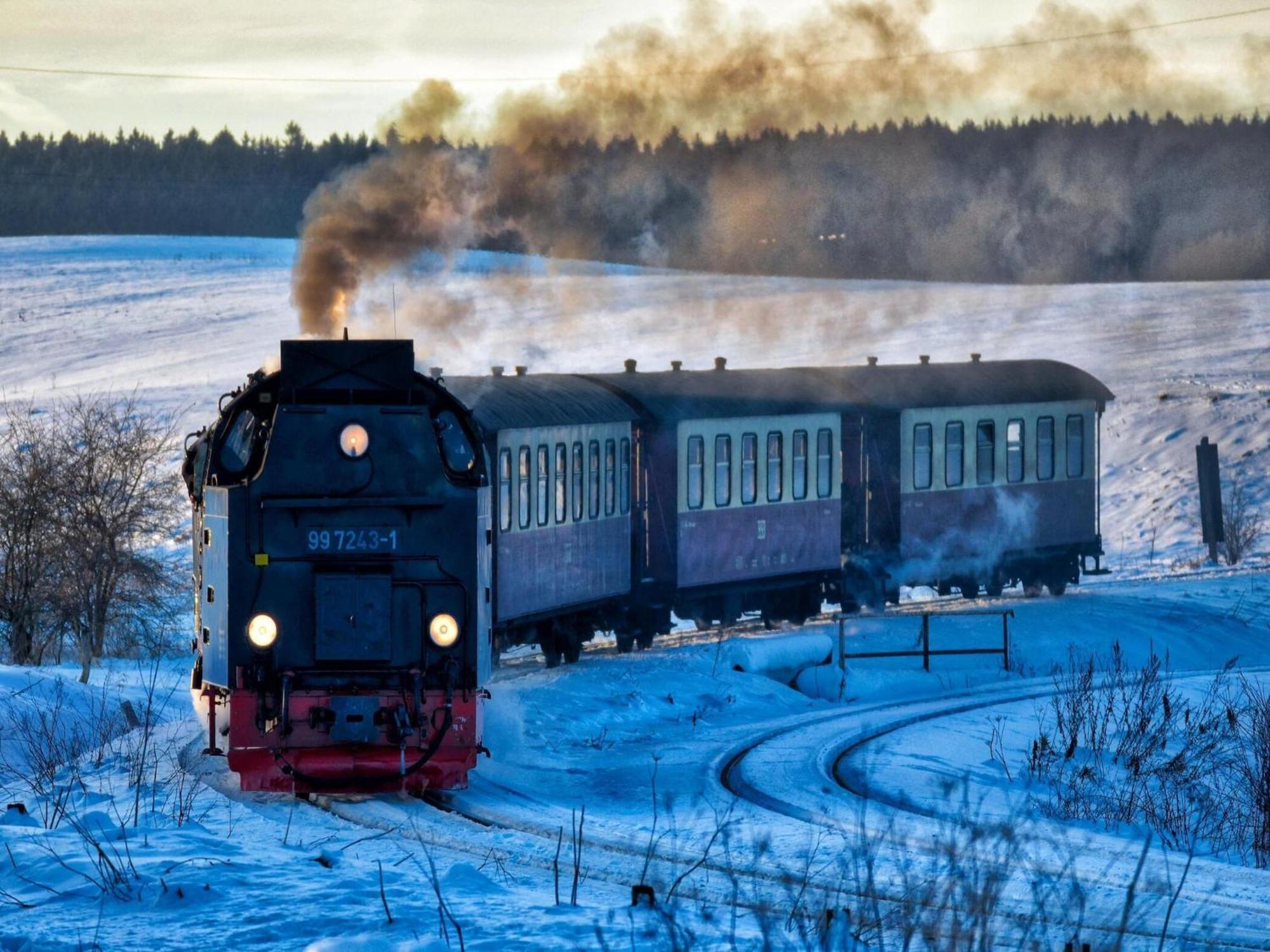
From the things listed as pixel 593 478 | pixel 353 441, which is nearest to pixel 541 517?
pixel 593 478

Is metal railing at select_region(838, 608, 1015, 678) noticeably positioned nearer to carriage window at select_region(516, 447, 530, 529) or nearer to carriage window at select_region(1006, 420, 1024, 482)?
carriage window at select_region(516, 447, 530, 529)

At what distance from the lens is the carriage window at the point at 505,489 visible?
67.3 ft

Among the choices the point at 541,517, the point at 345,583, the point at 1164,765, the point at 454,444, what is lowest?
the point at 1164,765

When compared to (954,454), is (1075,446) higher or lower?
higher

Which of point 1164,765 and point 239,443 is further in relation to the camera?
point 1164,765

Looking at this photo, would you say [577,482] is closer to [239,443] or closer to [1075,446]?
[239,443]

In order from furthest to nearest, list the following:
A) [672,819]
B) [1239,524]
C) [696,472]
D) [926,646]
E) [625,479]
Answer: [1239,524]
[696,472]
[625,479]
[926,646]
[672,819]

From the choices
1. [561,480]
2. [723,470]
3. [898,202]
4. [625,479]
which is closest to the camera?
[561,480]

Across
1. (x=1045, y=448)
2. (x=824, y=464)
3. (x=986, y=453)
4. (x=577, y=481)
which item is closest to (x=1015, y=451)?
(x=986, y=453)

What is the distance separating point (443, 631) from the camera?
13.3 meters

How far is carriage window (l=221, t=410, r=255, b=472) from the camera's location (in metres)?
13.6

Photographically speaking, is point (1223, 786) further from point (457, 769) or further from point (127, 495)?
point (127, 495)

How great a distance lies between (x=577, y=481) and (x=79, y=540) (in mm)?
7373

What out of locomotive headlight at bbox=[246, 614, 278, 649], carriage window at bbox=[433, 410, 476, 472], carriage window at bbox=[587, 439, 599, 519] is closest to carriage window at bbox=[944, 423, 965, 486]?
carriage window at bbox=[587, 439, 599, 519]
